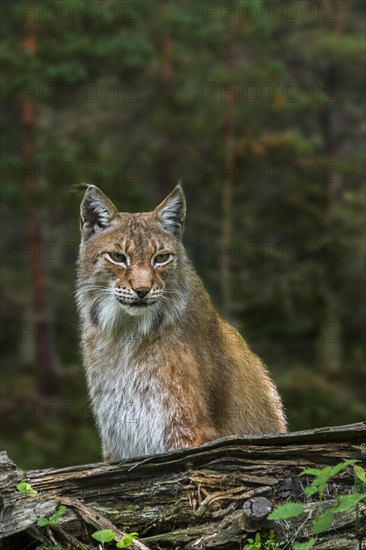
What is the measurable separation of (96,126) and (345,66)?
19.2 ft

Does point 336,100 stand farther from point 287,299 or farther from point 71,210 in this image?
point 71,210

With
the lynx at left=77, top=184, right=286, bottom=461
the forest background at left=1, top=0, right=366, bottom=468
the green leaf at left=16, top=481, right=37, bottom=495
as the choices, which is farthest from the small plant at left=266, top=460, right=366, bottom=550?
the forest background at left=1, top=0, right=366, bottom=468

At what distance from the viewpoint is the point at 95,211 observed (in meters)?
6.48

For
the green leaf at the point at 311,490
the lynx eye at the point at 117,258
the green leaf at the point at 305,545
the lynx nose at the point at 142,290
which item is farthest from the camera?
the lynx eye at the point at 117,258

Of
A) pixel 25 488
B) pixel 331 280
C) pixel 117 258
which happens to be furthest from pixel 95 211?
pixel 331 280

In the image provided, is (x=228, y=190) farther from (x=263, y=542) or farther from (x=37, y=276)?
(x=263, y=542)

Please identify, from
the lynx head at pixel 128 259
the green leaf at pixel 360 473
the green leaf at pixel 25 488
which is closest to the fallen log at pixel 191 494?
the green leaf at pixel 25 488

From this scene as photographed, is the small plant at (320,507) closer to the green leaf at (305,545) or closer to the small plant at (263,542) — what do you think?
the green leaf at (305,545)

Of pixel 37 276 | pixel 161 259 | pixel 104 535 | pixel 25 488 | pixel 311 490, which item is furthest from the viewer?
pixel 37 276

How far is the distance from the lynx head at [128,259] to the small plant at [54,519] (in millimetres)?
1823

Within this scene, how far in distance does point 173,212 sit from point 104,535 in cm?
283

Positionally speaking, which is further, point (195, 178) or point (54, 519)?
point (195, 178)

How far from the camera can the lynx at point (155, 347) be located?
593 cm

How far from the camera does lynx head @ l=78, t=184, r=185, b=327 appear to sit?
6.01 meters
